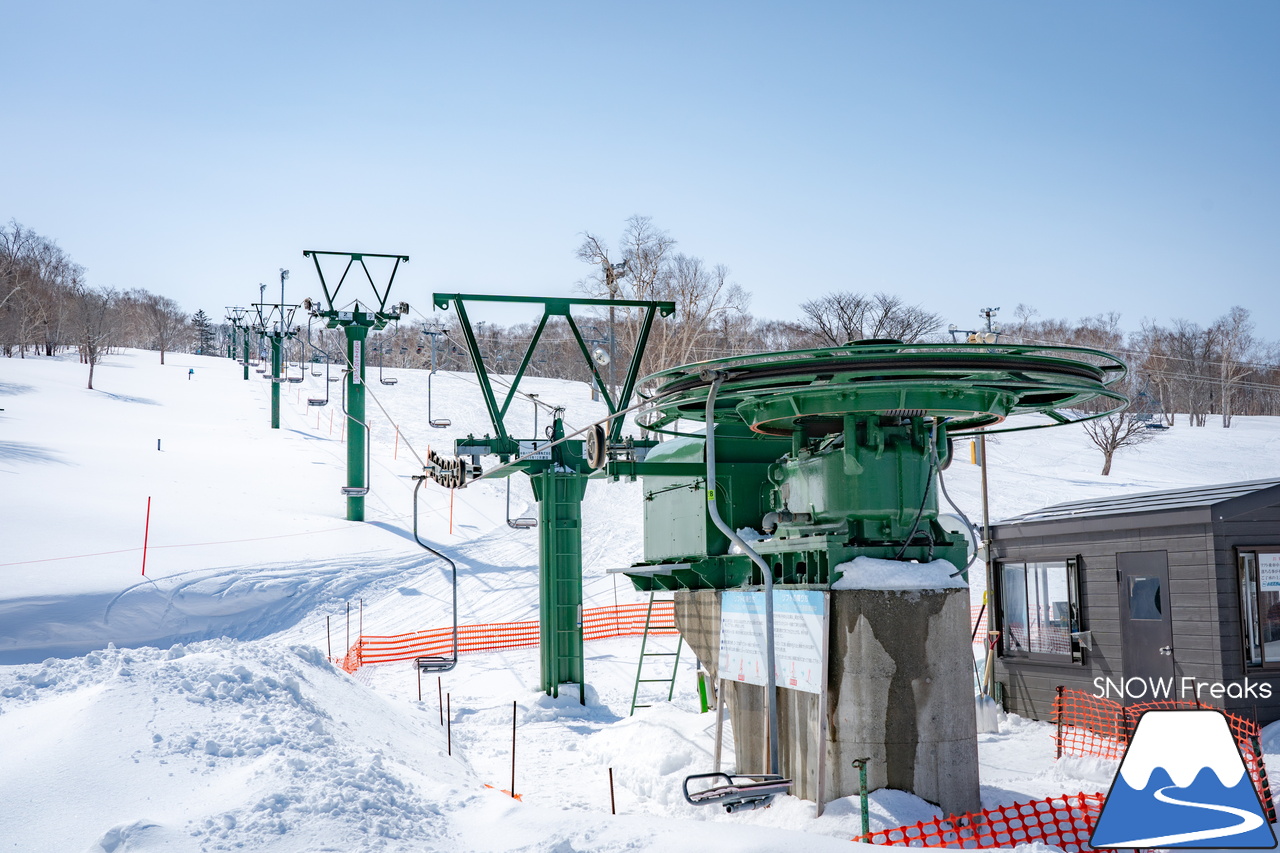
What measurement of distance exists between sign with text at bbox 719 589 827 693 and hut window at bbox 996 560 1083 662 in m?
5.55

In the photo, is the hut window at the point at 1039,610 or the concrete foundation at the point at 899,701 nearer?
the concrete foundation at the point at 899,701

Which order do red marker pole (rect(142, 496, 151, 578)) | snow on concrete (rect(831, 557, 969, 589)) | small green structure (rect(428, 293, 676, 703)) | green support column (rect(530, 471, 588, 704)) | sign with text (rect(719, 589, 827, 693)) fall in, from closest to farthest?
snow on concrete (rect(831, 557, 969, 589)) → sign with text (rect(719, 589, 827, 693)) → small green structure (rect(428, 293, 676, 703)) → green support column (rect(530, 471, 588, 704)) → red marker pole (rect(142, 496, 151, 578))

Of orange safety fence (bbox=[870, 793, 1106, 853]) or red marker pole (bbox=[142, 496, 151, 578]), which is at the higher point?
red marker pole (bbox=[142, 496, 151, 578])

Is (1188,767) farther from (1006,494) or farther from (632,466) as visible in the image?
(1006,494)

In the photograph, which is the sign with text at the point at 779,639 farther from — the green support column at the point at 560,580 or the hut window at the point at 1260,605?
the green support column at the point at 560,580

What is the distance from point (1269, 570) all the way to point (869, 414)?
231 inches

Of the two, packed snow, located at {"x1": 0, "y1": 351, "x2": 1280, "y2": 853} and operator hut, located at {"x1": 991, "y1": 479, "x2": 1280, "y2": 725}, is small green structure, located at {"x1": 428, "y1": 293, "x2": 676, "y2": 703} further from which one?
operator hut, located at {"x1": 991, "y1": 479, "x2": 1280, "y2": 725}

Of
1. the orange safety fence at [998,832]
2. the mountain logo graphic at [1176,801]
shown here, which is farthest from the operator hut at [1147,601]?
the mountain logo graphic at [1176,801]

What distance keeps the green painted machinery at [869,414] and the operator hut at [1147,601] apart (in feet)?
8.71

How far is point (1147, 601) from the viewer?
11.7m

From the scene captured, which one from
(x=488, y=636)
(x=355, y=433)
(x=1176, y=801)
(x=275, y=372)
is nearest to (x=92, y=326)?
Result: (x=275, y=372)

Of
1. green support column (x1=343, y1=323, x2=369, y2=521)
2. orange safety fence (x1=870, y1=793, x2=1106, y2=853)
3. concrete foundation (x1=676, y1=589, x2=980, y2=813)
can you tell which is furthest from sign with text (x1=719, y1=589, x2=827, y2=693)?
green support column (x1=343, y1=323, x2=369, y2=521)

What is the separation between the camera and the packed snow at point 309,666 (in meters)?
6.29

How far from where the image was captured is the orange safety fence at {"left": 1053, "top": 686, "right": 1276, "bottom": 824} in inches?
413
